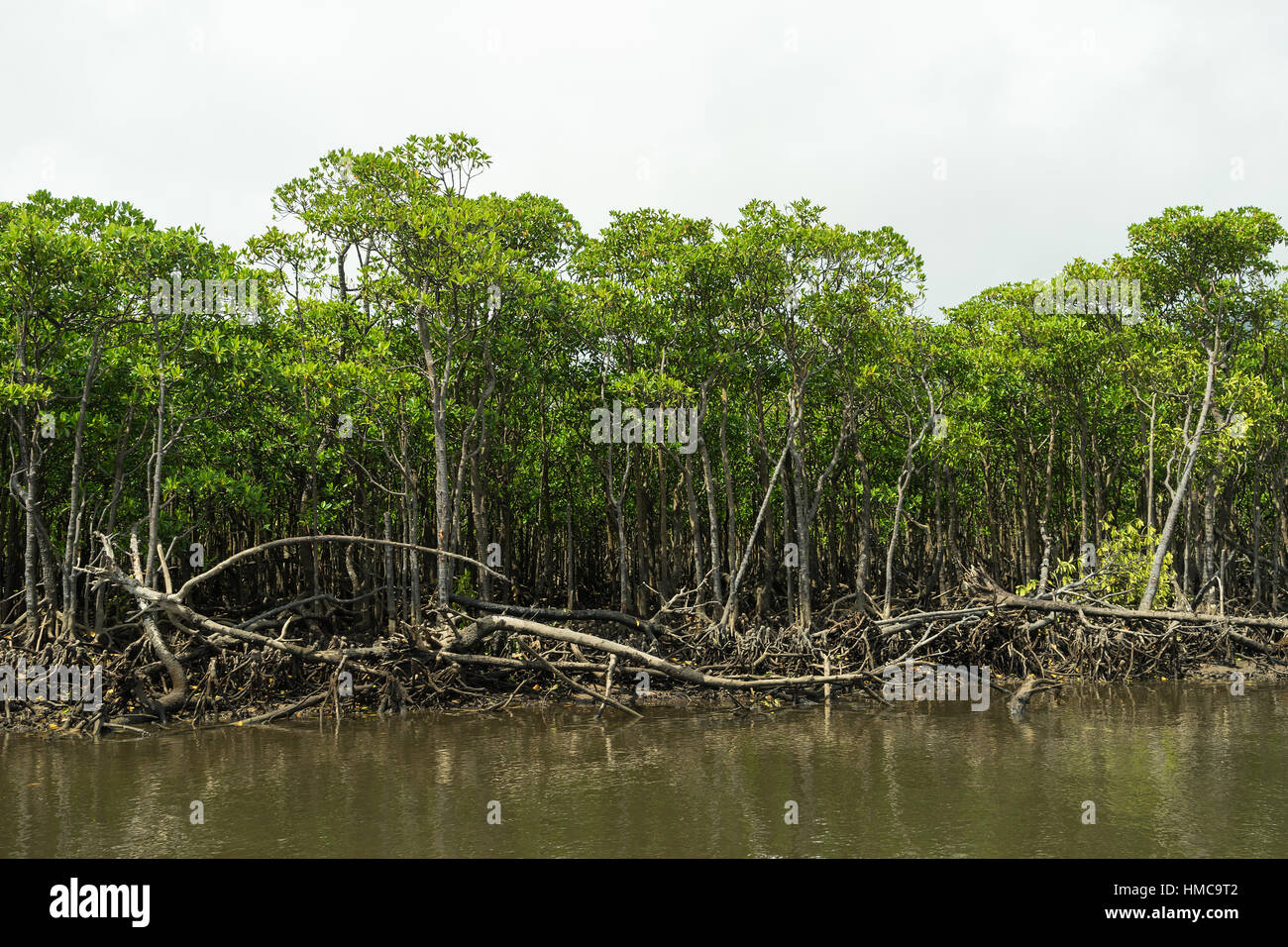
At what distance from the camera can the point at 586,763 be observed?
10.4 meters

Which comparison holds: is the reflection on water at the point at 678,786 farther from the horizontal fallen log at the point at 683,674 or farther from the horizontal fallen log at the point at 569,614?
the horizontal fallen log at the point at 569,614

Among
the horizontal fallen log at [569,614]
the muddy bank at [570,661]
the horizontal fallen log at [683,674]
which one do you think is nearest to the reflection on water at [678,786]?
the horizontal fallen log at [683,674]

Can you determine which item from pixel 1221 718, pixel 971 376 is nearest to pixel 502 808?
pixel 1221 718

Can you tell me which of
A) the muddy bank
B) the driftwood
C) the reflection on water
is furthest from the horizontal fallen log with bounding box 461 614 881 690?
the driftwood

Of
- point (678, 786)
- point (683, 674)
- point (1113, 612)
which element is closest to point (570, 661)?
point (683, 674)

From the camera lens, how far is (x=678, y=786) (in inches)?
367

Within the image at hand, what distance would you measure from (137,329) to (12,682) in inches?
248

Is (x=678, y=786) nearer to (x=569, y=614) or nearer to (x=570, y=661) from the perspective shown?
(x=570, y=661)

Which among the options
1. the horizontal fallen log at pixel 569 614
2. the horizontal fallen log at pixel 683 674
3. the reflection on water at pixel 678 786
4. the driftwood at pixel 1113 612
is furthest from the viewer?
the driftwood at pixel 1113 612

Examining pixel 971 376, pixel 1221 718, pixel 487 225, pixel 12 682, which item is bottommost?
pixel 1221 718

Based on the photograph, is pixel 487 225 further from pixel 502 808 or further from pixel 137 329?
pixel 502 808

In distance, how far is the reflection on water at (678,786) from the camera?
7.43 metres

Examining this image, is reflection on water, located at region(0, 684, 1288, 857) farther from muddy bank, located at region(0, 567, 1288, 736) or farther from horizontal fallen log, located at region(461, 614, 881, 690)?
muddy bank, located at region(0, 567, 1288, 736)

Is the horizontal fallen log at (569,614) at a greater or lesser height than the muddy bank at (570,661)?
greater
